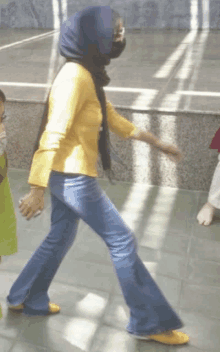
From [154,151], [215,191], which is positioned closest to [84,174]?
[215,191]

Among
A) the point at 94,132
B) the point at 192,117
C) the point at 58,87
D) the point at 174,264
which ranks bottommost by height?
the point at 174,264

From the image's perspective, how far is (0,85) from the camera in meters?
A: 4.04

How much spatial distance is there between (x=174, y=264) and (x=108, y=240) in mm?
924

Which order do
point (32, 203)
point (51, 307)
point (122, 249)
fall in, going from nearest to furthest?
point (32, 203) → point (122, 249) → point (51, 307)

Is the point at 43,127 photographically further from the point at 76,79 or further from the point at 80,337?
the point at 80,337

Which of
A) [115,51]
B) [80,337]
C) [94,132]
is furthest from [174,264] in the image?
[115,51]

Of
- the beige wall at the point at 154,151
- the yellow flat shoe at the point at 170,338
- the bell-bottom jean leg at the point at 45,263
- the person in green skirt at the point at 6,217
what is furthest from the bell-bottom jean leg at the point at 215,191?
the person in green skirt at the point at 6,217

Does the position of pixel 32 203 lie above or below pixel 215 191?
above

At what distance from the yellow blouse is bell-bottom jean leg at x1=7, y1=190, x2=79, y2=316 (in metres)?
0.28

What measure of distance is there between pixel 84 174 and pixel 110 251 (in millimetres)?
375

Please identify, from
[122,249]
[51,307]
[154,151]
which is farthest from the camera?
[154,151]

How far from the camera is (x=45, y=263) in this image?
6.16ft

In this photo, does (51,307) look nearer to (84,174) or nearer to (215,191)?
(84,174)

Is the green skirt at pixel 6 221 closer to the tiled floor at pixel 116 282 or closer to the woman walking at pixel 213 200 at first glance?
the tiled floor at pixel 116 282
